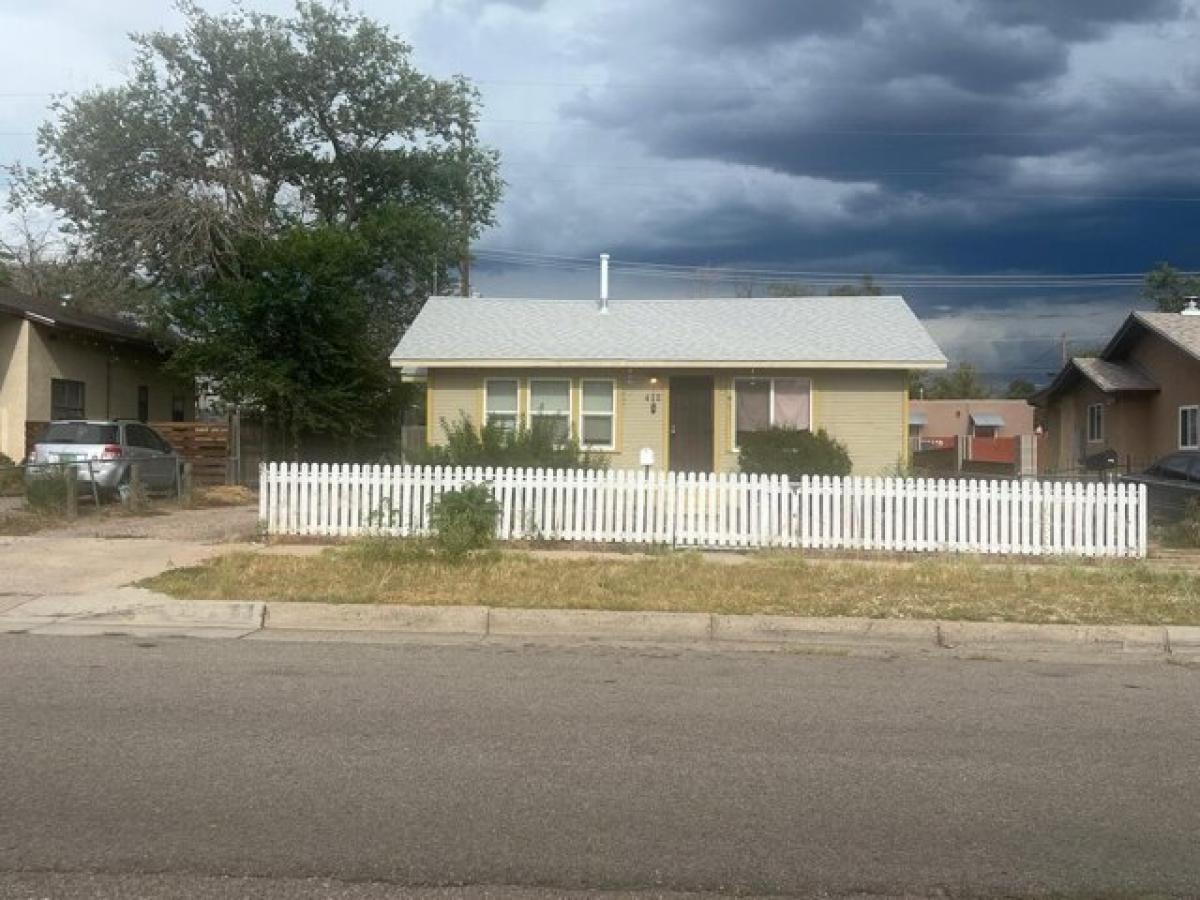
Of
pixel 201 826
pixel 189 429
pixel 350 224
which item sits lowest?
pixel 201 826

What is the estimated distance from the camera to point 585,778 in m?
5.78

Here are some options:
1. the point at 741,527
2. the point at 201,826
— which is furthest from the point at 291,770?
the point at 741,527

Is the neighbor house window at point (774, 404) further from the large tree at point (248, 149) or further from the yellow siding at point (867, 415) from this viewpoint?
the large tree at point (248, 149)

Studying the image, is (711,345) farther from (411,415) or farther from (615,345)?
(411,415)

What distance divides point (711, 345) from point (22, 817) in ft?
54.9

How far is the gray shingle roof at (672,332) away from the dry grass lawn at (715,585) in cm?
722

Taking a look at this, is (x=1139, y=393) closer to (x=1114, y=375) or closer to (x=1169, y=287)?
(x=1114, y=375)

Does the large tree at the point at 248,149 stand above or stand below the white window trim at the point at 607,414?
above

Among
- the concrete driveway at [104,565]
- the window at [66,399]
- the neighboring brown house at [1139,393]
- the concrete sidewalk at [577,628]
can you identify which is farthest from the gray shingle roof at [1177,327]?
the window at [66,399]

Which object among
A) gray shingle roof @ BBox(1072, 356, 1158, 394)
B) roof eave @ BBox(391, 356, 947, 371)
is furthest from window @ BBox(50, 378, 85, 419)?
gray shingle roof @ BBox(1072, 356, 1158, 394)

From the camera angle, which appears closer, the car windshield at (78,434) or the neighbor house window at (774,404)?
the car windshield at (78,434)

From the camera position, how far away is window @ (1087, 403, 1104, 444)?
31.8 m

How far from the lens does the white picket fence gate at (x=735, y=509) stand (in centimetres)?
1428

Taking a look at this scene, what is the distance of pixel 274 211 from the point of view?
31.8 metres
